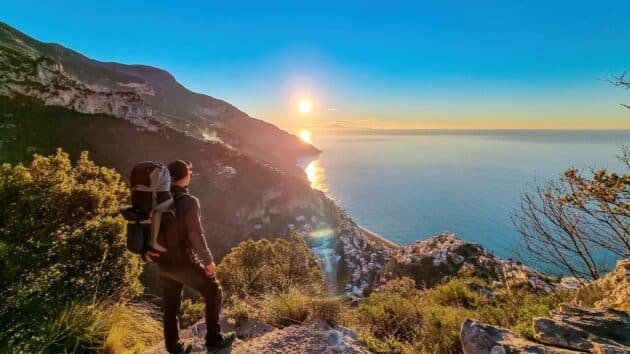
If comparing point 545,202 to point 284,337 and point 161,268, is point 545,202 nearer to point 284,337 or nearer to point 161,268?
point 284,337

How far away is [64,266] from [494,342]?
6736mm

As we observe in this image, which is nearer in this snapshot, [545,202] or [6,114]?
[545,202]

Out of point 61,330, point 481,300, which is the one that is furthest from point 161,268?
point 481,300

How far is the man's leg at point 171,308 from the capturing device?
4.17m

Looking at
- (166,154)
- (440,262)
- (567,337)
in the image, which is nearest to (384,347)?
(567,337)

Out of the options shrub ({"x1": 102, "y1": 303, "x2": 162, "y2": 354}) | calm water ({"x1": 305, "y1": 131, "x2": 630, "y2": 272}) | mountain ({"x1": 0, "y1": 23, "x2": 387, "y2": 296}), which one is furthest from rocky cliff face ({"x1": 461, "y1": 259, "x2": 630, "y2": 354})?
calm water ({"x1": 305, "y1": 131, "x2": 630, "y2": 272})

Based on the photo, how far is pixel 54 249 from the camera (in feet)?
16.7

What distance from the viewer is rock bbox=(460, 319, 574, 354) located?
365 centimetres

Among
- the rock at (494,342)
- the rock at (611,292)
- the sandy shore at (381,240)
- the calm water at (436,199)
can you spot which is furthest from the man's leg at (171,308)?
the sandy shore at (381,240)

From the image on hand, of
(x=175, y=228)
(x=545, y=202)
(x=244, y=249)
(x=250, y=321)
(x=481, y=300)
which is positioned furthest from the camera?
(x=244, y=249)

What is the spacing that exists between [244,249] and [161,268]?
39.3 ft

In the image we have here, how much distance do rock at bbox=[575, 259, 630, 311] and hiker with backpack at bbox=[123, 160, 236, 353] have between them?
20.4 ft

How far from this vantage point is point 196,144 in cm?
8600

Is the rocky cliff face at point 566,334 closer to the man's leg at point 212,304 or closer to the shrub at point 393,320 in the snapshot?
the shrub at point 393,320
